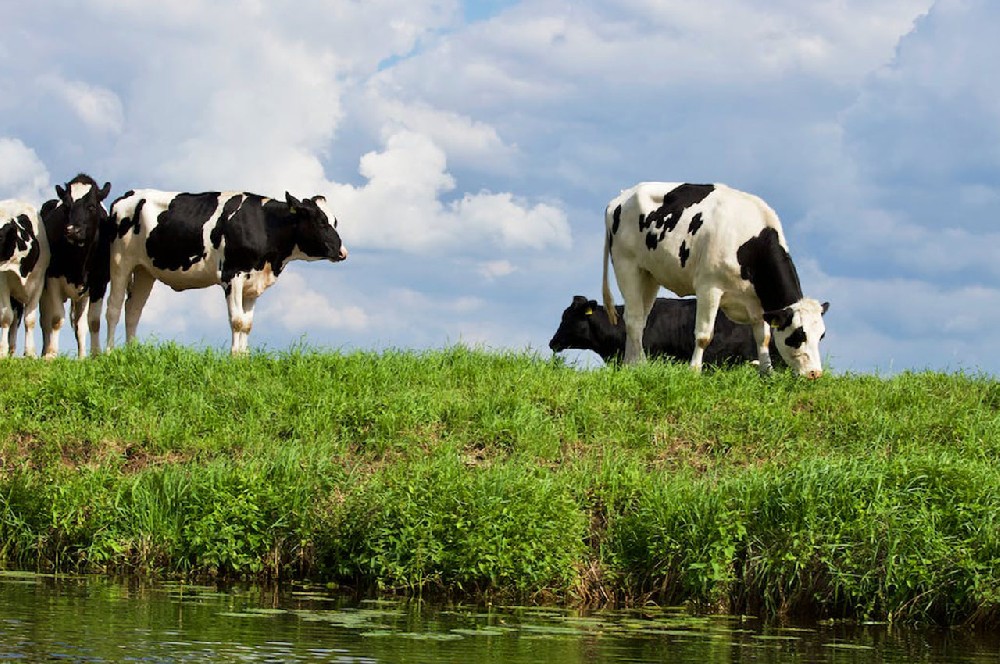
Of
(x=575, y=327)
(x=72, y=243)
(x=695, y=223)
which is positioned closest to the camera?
(x=695, y=223)

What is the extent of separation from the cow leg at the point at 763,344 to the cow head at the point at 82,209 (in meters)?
10.8

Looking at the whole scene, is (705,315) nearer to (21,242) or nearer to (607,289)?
(607,289)

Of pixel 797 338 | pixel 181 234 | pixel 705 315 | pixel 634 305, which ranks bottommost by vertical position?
pixel 797 338

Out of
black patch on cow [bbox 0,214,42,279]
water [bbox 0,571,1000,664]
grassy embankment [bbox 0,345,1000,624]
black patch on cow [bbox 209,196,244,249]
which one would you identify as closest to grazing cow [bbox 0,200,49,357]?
black patch on cow [bbox 0,214,42,279]

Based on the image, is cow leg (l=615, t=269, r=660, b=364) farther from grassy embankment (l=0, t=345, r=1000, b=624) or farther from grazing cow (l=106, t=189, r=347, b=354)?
grazing cow (l=106, t=189, r=347, b=354)

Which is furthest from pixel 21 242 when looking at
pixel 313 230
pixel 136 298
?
pixel 313 230

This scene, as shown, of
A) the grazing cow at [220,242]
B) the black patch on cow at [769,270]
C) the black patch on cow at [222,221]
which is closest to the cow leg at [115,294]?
the grazing cow at [220,242]

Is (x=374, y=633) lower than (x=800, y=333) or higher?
lower

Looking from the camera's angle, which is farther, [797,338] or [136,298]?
[136,298]

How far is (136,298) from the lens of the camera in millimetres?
22547

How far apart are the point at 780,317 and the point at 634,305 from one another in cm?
298

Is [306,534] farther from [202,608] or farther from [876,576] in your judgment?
[876,576]

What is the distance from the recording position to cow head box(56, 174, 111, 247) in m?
21.2

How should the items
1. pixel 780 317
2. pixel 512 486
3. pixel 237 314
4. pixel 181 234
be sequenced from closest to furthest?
1. pixel 512 486
2. pixel 780 317
3. pixel 237 314
4. pixel 181 234
